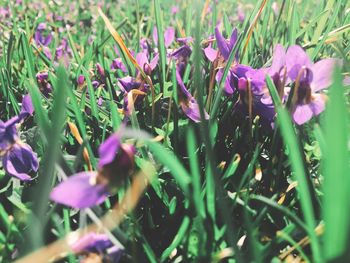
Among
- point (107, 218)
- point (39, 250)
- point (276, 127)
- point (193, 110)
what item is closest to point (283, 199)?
point (276, 127)

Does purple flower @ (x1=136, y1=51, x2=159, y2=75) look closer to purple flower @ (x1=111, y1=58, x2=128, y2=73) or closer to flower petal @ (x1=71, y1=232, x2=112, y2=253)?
purple flower @ (x1=111, y1=58, x2=128, y2=73)

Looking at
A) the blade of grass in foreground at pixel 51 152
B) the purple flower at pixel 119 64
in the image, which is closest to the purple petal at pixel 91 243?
the blade of grass in foreground at pixel 51 152

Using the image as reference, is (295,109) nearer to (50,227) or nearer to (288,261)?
(288,261)

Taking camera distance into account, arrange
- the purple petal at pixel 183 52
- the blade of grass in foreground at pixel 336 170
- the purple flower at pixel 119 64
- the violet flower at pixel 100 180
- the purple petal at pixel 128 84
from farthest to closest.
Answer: the purple flower at pixel 119 64, the purple petal at pixel 183 52, the purple petal at pixel 128 84, the violet flower at pixel 100 180, the blade of grass in foreground at pixel 336 170

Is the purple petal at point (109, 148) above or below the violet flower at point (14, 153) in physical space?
above

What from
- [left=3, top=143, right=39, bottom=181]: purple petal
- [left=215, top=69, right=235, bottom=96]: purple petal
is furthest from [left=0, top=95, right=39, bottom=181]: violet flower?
[left=215, top=69, right=235, bottom=96]: purple petal

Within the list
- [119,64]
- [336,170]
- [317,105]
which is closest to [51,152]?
[336,170]

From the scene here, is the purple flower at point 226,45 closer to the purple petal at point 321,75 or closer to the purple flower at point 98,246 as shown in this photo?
the purple petal at point 321,75
